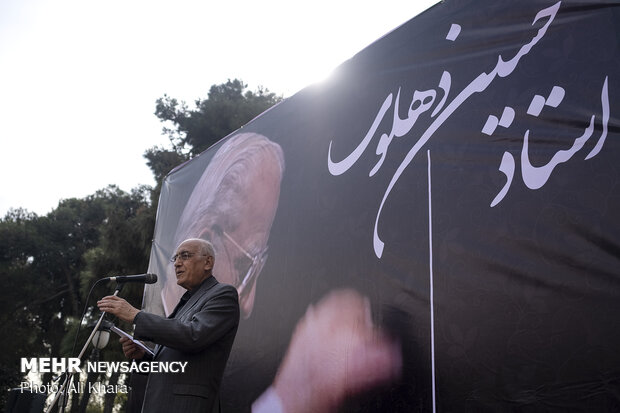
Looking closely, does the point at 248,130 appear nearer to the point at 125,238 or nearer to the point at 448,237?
the point at 448,237

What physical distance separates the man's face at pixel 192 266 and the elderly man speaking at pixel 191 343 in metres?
0.14

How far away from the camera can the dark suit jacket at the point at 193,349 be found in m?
1.71

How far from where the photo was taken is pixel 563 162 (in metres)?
1.84

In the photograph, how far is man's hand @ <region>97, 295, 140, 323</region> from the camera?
5.72 feet

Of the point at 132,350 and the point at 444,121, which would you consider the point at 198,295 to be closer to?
the point at 132,350

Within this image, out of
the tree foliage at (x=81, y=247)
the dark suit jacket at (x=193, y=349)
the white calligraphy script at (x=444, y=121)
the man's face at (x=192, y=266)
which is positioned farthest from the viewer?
Result: the tree foliage at (x=81, y=247)

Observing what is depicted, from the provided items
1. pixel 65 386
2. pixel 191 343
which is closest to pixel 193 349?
pixel 191 343

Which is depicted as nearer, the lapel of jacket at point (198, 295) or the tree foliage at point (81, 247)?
the lapel of jacket at point (198, 295)

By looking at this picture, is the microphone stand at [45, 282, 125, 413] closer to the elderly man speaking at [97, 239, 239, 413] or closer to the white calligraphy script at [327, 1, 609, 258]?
the elderly man speaking at [97, 239, 239, 413]

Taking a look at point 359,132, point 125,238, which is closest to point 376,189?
point 359,132

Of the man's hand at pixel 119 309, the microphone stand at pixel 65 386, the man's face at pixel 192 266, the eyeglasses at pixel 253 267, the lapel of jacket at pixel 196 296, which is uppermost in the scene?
the eyeglasses at pixel 253 267

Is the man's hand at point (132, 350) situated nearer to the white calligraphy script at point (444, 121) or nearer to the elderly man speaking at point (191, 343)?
the elderly man speaking at point (191, 343)

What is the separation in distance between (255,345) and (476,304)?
1.55m

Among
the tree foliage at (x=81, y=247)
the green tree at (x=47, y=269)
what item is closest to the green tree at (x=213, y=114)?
the tree foliage at (x=81, y=247)
